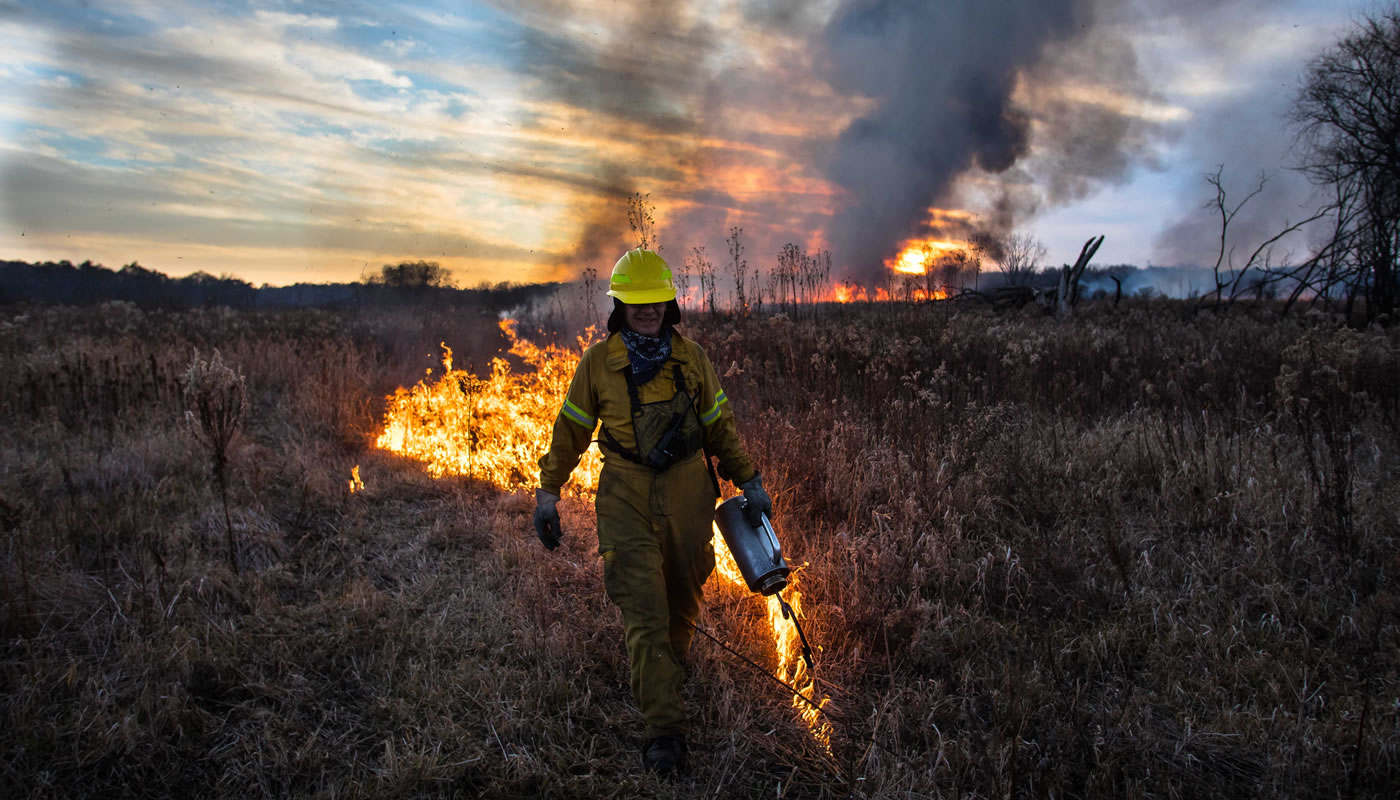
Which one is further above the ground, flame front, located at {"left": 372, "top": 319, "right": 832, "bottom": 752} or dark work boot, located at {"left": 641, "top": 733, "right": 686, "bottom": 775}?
flame front, located at {"left": 372, "top": 319, "right": 832, "bottom": 752}

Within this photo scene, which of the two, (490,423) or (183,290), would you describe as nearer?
(490,423)

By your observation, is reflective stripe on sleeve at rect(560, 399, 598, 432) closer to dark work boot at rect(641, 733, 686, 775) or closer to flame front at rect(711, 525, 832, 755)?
flame front at rect(711, 525, 832, 755)

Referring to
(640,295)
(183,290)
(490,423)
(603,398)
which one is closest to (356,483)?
(490,423)

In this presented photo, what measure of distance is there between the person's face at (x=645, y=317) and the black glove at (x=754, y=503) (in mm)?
806

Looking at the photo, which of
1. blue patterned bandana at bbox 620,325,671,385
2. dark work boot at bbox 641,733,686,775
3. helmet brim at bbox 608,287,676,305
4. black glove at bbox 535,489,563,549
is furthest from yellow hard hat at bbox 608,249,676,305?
dark work boot at bbox 641,733,686,775

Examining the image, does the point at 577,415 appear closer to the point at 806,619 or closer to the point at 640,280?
the point at 640,280

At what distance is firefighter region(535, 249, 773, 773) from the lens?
3027 millimetres

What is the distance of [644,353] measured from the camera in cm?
315

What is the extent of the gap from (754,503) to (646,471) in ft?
1.73

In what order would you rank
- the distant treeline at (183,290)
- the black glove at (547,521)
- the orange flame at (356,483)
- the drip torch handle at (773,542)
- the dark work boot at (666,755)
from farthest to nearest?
the distant treeline at (183,290) < the orange flame at (356,483) < the drip torch handle at (773,542) < the black glove at (547,521) < the dark work boot at (666,755)

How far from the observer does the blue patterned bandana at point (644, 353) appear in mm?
3131

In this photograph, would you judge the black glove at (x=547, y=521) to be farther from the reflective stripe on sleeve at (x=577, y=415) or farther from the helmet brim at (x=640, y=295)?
the helmet brim at (x=640, y=295)

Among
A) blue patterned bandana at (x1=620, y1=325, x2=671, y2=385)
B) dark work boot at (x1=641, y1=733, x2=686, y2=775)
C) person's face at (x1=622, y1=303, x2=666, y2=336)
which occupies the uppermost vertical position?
person's face at (x1=622, y1=303, x2=666, y2=336)

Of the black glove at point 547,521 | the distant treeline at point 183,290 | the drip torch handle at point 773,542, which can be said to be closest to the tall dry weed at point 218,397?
the black glove at point 547,521
